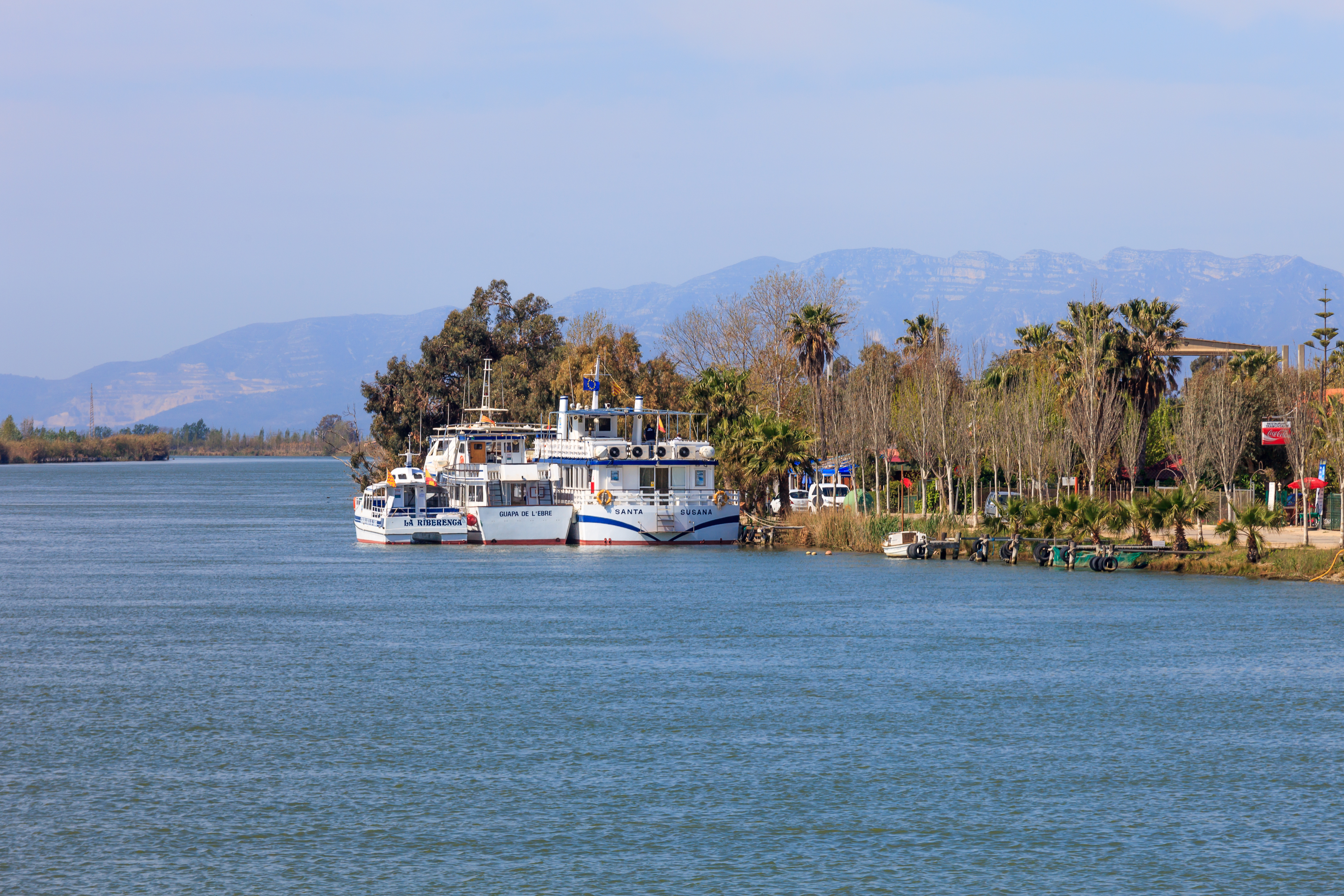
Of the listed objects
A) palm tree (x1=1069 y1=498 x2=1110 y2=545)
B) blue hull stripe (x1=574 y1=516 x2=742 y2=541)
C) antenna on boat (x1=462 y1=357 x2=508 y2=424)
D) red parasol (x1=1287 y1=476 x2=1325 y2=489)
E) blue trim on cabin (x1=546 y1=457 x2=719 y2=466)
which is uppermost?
antenna on boat (x1=462 y1=357 x2=508 y2=424)

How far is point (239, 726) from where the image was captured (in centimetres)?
2703

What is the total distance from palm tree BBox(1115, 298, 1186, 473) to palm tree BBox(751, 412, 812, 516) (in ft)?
50.9

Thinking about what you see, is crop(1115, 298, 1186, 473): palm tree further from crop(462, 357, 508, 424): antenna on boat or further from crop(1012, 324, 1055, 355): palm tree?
crop(462, 357, 508, 424): antenna on boat

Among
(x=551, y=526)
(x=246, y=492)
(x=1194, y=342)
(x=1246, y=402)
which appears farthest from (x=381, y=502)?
(x=246, y=492)

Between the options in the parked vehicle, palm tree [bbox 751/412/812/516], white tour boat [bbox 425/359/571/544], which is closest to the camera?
the parked vehicle

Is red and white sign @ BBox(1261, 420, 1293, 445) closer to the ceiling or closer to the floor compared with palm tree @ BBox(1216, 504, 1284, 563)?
closer to the ceiling

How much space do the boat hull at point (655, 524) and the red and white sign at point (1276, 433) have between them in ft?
77.2

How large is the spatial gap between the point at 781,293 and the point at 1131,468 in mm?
34163

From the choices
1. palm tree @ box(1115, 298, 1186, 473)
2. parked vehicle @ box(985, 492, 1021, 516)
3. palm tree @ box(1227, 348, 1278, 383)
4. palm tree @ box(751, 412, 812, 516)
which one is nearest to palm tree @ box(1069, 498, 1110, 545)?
parked vehicle @ box(985, 492, 1021, 516)

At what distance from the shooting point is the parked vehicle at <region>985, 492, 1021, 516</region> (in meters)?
61.8

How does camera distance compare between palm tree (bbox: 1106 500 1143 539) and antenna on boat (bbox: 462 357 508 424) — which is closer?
palm tree (bbox: 1106 500 1143 539)

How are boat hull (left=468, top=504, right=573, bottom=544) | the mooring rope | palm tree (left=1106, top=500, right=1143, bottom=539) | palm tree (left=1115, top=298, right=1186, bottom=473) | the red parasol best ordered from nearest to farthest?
the mooring rope, palm tree (left=1106, top=500, right=1143, bottom=539), the red parasol, palm tree (left=1115, top=298, right=1186, bottom=473), boat hull (left=468, top=504, right=573, bottom=544)

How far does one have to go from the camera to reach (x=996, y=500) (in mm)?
61750

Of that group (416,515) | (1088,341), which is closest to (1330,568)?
(1088,341)
